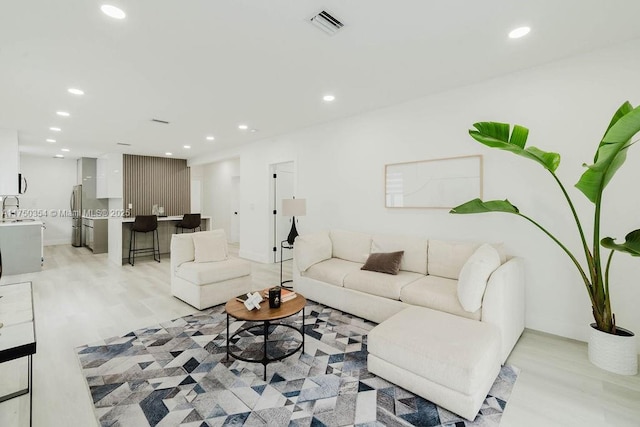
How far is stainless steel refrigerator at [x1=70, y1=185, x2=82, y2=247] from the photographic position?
8.20 metres

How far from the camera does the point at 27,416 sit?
5.85 feet

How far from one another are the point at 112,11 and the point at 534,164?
3.82 m

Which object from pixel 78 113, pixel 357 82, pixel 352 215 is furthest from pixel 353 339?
pixel 78 113

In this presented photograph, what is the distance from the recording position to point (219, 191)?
29.6 feet

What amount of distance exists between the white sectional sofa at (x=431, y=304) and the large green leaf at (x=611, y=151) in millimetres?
834

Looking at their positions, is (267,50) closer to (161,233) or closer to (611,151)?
(611,151)

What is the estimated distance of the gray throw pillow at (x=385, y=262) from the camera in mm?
3293

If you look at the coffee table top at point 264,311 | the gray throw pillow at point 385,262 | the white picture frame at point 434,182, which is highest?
the white picture frame at point 434,182

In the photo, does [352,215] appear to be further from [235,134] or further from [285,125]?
[235,134]

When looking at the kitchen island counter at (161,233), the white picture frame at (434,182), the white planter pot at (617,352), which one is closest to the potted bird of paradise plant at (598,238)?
the white planter pot at (617,352)

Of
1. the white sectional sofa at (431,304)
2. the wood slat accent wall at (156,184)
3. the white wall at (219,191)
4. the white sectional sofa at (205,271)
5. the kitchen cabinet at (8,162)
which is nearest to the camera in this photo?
the white sectional sofa at (431,304)

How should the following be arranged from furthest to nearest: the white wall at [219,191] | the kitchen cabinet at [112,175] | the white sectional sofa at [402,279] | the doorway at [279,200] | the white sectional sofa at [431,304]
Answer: the white wall at [219,191], the kitchen cabinet at [112,175], the doorway at [279,200], the white sectional sofa at [402,279], the white sectional sofa at [431,304]

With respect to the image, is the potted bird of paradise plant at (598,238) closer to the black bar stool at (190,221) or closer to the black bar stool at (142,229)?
the black bar stool at (190,221)

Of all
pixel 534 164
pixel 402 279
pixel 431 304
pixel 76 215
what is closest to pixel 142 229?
pixel 76 215
